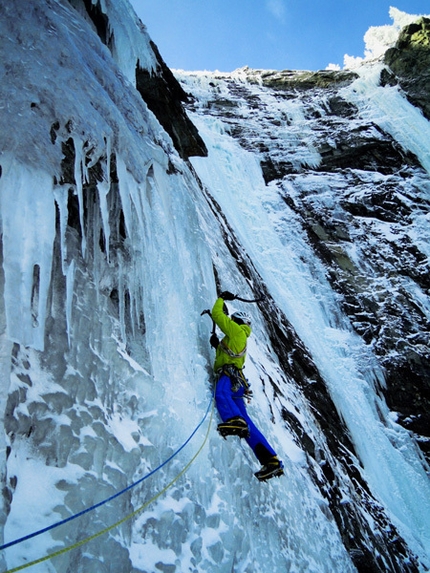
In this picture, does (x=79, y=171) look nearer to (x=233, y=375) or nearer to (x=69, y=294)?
(x=69, y=294)

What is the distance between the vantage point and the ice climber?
335 cm

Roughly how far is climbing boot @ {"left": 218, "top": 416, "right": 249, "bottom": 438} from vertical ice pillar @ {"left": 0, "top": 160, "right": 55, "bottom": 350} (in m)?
1.70

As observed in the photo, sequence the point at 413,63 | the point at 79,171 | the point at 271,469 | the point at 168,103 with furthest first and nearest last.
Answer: the point at 413,63, the point at 168,103, the point at 271,469, the point at 79,171

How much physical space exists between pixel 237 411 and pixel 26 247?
2144 mm

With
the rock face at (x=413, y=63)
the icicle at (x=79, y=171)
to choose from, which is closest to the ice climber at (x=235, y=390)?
the icicle at (x=79, y=171)

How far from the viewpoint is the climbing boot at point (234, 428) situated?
132 inches

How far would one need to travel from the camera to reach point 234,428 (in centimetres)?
335

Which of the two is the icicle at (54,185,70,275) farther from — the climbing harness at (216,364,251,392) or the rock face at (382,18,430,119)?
the rock face at (382,18,430,119)

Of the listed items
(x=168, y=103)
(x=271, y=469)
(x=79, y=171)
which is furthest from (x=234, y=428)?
(x=168, y=103)

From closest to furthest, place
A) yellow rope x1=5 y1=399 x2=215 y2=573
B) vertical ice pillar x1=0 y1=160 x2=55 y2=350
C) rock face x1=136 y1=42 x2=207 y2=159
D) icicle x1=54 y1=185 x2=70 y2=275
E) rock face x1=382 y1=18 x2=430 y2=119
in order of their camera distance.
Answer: yellow rope x1=5 y1=399 x2=215 y2=573 → vertical ice pillar x1=0 y1=160 x2=55 y2=350 → icicle x1=54 y1=185 x2=70 y2=275 → rock face x1=136 y1=42 x2=207 y2=159 → rock face x1=382 y1=18 x2=430 y2=119

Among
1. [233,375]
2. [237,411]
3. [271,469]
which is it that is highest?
[233,375]

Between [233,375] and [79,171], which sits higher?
[79,171]

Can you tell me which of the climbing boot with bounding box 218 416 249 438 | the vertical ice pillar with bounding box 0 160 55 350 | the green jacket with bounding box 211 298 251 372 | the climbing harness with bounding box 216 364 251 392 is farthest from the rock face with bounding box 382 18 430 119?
the vertical ice pillar with bounding box 0 160 55 350

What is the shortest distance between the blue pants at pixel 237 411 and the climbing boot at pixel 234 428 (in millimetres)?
58
